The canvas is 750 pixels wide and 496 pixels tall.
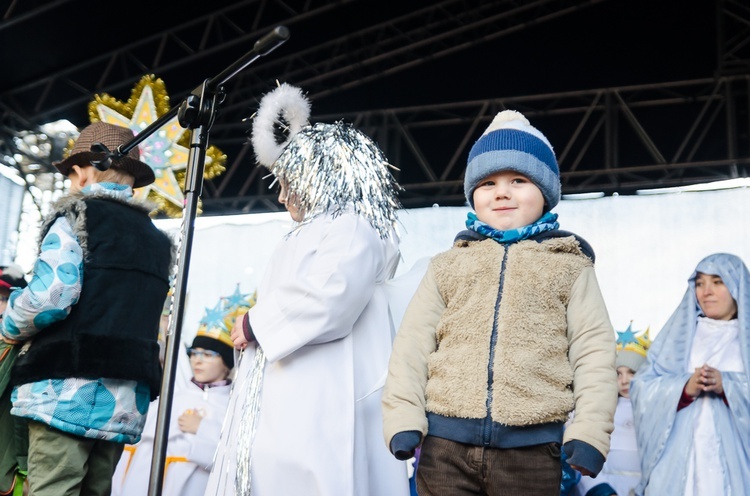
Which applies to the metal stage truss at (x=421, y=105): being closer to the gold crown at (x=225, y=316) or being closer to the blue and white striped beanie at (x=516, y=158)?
the gold crown at (x=225, y=316)

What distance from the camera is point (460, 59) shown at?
7.28 m

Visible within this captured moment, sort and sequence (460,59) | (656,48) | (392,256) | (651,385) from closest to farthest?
1. (392,256)
2. (651,385)
3. (656,48)
4. (460,59)

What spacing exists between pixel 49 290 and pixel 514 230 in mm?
1450

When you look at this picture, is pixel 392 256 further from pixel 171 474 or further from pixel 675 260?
pixel 675 260

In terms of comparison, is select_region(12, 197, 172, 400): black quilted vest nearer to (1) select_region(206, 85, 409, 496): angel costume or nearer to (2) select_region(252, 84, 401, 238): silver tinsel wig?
(1) select_region(206, 85, 409, 496): angel costume

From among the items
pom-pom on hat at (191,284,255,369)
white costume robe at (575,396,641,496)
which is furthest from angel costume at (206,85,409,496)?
white costume robe at (575,396,641,496)

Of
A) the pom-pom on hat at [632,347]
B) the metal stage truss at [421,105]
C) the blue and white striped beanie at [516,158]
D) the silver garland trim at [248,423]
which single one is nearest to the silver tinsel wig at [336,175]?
the silver garland trim at [248,423]

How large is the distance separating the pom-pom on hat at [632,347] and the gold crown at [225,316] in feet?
7.75

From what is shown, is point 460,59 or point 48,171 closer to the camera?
point 460,59

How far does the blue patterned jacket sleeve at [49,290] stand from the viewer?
2656 mm

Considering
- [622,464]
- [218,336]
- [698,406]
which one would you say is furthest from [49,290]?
[622,464]

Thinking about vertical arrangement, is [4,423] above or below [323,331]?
below

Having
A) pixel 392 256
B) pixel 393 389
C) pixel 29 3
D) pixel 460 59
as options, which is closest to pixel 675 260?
pixel 460 59

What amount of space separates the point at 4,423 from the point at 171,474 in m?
1.45
